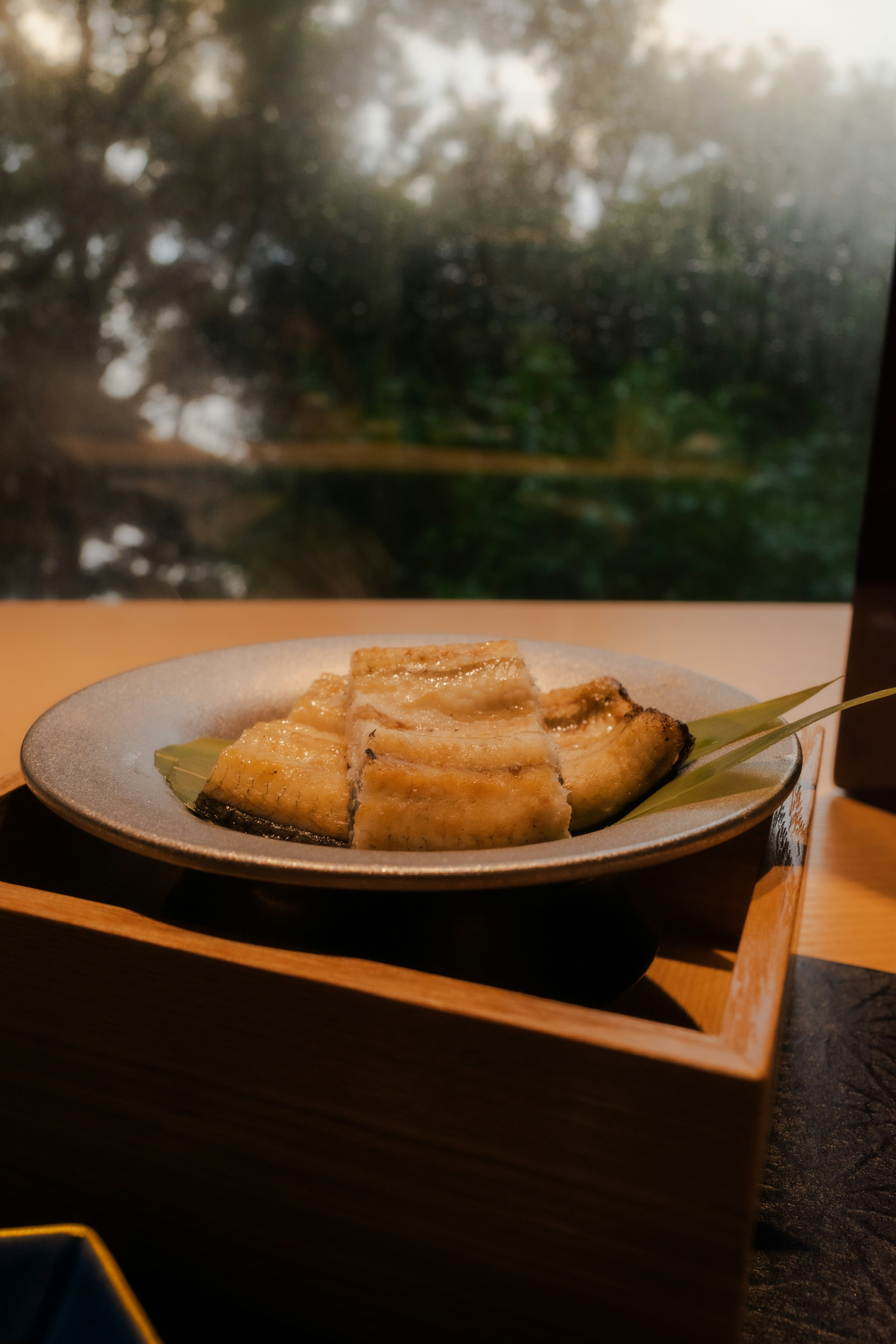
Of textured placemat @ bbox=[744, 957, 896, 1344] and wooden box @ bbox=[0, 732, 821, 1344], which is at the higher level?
wooden box @ bbox=[0, 732, 821, 1344]

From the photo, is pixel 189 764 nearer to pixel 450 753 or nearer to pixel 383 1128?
pixel 450 753

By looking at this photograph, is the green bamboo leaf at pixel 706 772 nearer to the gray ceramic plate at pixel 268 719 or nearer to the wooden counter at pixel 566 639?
the gray ceramic plate at pixel 268 719

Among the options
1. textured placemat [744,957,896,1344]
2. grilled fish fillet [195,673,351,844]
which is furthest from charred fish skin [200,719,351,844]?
textured placemat [744,957,896,1344]

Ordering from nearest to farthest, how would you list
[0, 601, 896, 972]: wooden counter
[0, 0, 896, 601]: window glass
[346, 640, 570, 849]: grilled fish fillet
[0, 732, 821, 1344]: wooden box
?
[0, 732, 821, 1344]: wooden box < [346, 640, 570, 849]: grilled fish fillet < [0, 601, 896, 972]: wooden counter < [0, 0, 896, 601]: window glass

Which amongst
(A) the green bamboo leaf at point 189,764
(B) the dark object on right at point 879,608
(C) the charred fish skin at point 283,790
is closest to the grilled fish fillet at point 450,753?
(C) the charred fish skin at point 283,790

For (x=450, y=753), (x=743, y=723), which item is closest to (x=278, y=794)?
(x=450, y=753)

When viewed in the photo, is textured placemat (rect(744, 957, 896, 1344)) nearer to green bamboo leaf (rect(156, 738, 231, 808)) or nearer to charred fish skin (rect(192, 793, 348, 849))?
charred fish skin (rect(192, 793, 348, 849))
